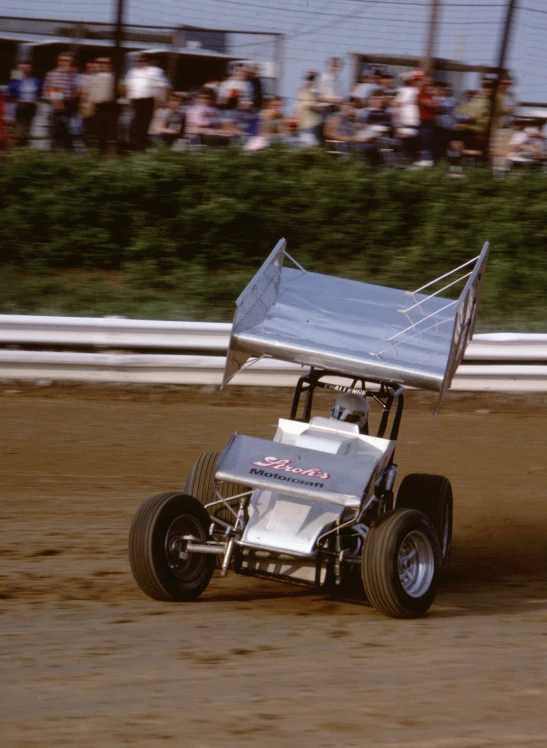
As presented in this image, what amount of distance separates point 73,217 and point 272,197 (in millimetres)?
2494

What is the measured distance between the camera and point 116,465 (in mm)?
8445

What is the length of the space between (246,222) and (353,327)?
780 cm

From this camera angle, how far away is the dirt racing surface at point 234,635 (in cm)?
390

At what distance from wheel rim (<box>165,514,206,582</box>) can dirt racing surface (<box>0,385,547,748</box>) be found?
0.20 metres

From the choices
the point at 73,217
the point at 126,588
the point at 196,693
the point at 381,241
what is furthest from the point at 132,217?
the point at 196,693

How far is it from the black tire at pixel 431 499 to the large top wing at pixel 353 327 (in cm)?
73

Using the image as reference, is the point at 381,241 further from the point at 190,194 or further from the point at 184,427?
the point at 184,427

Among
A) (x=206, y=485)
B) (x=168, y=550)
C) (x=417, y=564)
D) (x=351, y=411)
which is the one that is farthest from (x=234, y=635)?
(x=351, y=411)

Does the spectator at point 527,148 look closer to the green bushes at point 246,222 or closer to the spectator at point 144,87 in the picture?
the green bushes at point 246,222

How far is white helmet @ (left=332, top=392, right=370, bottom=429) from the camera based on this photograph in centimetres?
602

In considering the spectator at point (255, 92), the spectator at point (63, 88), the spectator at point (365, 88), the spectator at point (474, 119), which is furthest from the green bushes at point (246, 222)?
the spectator at point (365, 88)

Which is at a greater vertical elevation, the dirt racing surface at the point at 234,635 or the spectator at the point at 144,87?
the spectator at the point at 144,87

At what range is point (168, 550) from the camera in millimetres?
5426

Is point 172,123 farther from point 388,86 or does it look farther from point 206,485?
point 206,485
